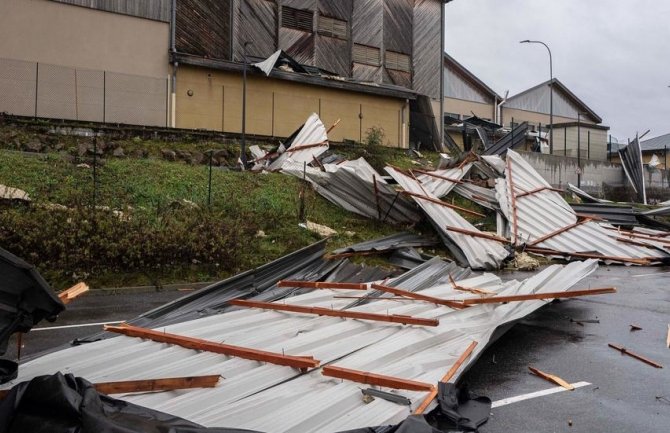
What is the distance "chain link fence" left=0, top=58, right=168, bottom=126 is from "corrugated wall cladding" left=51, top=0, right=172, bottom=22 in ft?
9.62

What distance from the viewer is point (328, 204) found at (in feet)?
58.5

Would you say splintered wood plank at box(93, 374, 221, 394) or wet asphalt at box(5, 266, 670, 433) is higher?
splintered wood plank at box(93, 374, 221, 394)

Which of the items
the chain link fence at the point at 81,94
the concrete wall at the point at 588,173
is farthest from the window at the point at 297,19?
the concrete wall at the point at 588,173

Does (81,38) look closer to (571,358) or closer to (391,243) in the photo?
(391,243)

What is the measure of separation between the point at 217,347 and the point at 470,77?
2204 inches

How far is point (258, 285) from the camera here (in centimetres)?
888

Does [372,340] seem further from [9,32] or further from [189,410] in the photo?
[9,32]

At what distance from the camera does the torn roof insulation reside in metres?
4.04

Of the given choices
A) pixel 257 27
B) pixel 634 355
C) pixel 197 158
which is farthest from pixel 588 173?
pixel 634 355

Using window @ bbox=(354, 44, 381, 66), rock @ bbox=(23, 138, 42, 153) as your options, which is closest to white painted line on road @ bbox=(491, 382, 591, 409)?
rock @ bbox=(23, 138, 42, 153)

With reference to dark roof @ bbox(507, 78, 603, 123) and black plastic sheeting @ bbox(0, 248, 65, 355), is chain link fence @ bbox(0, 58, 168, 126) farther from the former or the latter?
dark roof @ bbox(507, 78, 603, 123)

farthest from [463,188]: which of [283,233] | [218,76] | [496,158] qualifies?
[218,76]

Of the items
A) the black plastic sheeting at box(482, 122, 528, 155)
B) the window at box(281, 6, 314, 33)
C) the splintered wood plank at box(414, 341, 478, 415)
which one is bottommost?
the splintered wood plank at box(414, 341, 478, 415)

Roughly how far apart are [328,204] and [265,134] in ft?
32.3
